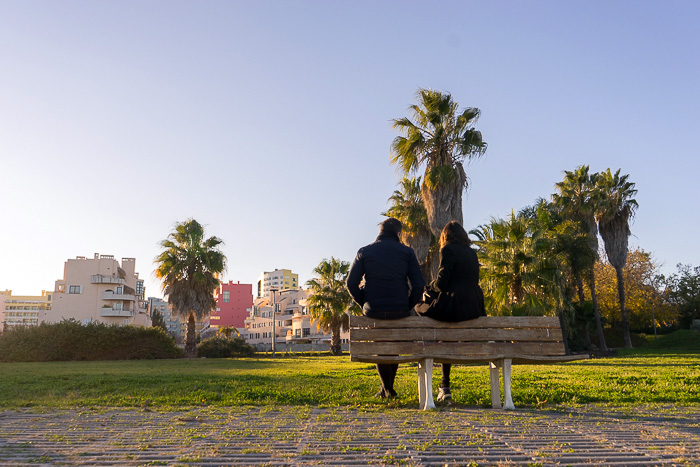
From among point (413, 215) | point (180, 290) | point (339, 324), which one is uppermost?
point (413, 215)

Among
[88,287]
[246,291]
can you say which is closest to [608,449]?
[88,287]

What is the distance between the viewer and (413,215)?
29.7 metres

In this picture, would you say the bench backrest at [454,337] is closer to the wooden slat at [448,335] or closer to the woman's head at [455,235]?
the wooden slat at [448,335]

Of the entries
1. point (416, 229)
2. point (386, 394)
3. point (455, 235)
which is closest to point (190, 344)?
point (416, 229)

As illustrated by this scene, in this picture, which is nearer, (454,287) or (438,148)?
(454,287)

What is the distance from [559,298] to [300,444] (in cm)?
2184

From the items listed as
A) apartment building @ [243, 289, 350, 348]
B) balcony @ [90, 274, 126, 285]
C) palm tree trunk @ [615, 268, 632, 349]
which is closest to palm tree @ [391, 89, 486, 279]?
palm tree trunk @ [615, 268, 632, 349]

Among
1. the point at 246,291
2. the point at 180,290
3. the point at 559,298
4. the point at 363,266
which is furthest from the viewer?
the point at 246,291

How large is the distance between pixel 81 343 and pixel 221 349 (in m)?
9.89

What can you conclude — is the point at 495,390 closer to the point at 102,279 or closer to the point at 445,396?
the point at 445,396

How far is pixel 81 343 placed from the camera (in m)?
35.6

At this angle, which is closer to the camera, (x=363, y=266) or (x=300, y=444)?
(x=300, y=444)

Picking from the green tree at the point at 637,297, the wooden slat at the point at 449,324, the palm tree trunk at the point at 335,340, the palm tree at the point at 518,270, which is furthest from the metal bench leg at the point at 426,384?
the green tree at the point at 637,297

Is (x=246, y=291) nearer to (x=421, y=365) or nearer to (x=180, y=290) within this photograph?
(x=180, y=290)
